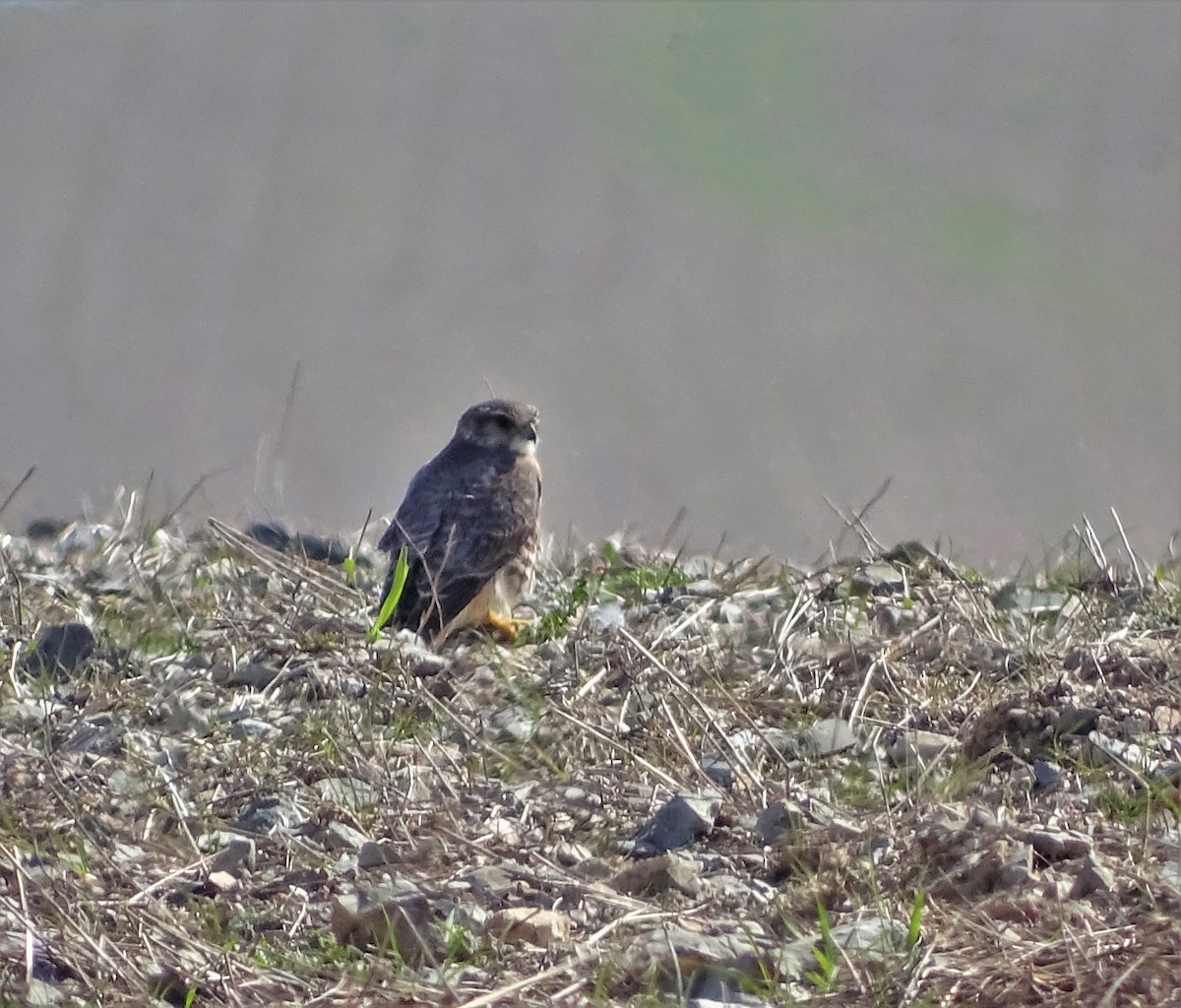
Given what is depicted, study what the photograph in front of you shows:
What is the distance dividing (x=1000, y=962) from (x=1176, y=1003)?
0.25 meters

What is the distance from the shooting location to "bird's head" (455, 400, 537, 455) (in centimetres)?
613

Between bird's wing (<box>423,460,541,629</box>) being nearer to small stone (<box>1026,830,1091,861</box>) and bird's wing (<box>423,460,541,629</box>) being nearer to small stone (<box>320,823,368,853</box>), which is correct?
small stone (<box>320,823,368,853</box>)

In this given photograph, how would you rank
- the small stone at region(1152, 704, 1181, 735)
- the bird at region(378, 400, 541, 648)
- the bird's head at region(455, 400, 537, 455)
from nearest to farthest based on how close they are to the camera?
1. the small stone at region(1152, 704, 1181, 735)
2. the bird at region(378, 400, 541, 648)
3. the bird's head at region(455, 400, 537, 455)

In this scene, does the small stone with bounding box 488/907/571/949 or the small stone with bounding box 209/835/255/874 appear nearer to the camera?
the small stone with bounding box 488/907/571/949

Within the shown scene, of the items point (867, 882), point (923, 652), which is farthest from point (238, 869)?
point (923, 652)

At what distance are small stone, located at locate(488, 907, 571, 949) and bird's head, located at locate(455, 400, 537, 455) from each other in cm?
358

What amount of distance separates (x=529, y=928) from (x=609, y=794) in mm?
686

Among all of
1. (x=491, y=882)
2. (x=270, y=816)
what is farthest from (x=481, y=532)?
(x=491, y=882)

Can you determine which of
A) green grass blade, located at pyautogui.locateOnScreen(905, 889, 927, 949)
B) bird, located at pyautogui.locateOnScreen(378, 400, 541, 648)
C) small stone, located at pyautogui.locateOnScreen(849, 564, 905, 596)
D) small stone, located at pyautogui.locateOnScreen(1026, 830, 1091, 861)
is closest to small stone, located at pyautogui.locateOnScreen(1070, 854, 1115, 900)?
small stone, located at pyautogui.locateOnScreen(1026, 830, 1091, 861)

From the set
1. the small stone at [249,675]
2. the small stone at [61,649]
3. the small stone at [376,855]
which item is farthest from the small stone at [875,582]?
the small stone at [376,855]

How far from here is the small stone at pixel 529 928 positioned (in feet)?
8.67

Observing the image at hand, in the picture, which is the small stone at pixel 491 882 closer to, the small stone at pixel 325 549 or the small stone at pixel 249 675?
the small stone at pixel 249 675

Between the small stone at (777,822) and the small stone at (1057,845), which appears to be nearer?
the small stone at (1057,845)

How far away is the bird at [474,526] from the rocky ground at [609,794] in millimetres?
319
